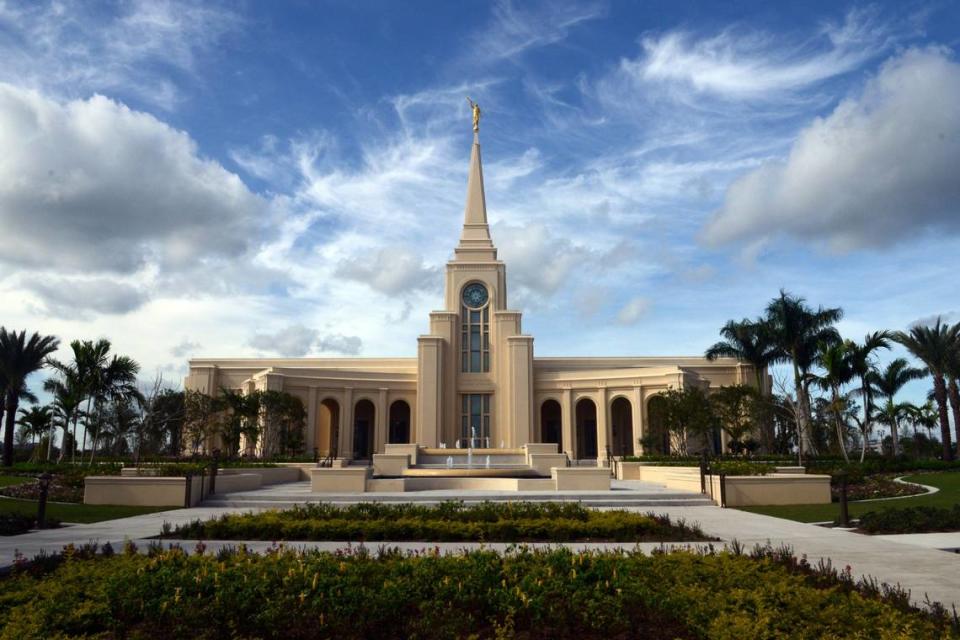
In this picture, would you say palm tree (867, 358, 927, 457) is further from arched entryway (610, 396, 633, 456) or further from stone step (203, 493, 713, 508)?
stone step (203, 493, 713, 508)

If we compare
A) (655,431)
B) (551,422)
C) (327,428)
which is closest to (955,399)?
(655,431)

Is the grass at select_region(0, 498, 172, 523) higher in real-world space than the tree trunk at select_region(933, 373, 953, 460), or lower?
lower

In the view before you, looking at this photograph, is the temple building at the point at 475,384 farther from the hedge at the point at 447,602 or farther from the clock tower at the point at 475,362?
the hedge at the point at 447,602

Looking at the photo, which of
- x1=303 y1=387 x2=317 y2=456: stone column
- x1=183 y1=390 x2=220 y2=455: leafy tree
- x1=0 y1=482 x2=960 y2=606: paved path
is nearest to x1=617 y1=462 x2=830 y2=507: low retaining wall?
x1=0 y1=482 x2=960 y2=606: paved path

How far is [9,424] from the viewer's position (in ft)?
114

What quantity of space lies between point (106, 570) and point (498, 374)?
1638 inches

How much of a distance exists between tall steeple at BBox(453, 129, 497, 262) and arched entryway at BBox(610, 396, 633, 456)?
50.4 ft

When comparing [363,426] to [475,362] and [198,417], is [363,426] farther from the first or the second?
[198,417]

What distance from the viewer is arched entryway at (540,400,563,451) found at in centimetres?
5329

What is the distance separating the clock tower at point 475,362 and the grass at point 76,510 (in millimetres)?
28941

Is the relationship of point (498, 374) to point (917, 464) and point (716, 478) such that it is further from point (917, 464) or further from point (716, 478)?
point (716, 478)

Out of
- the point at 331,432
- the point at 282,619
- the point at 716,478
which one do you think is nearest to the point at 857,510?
the point at 716,478

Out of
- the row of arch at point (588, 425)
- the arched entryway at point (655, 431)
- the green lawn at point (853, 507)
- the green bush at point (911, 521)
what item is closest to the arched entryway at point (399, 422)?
the row of arch at point (588, 425)

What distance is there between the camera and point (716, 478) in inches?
704
